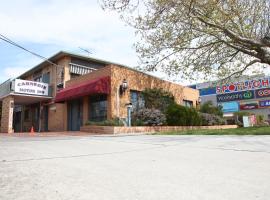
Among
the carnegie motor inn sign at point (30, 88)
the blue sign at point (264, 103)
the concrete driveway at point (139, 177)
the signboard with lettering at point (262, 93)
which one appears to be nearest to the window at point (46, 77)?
the carnegie motor inn sign at point (30, 88)

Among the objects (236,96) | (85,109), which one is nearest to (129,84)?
(85,109)

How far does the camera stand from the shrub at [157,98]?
77.6ft

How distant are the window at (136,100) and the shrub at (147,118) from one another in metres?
1.44

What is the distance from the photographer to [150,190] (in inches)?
140

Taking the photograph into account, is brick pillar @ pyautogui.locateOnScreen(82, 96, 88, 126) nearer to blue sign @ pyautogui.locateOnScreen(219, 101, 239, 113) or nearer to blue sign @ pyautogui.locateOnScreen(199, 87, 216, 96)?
blue sign @ pyautogui.locateOnScreen(219, 101, 239, 113)

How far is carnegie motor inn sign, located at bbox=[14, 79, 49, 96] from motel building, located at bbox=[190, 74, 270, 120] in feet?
111

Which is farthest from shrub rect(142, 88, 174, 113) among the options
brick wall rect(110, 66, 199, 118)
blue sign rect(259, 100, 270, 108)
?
blue sign rect(259, 100, 270, 108)

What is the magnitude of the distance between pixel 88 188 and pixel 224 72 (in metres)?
18.8

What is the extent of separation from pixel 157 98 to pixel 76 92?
7113mm

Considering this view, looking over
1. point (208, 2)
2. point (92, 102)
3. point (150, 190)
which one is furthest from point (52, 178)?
point (92, 102)

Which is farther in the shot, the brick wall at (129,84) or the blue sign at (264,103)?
the blue sign at (264,103)

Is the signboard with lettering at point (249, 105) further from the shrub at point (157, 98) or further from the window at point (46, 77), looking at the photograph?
the window at point (46, 77)

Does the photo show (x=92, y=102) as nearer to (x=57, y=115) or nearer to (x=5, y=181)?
(x=57, y=115)

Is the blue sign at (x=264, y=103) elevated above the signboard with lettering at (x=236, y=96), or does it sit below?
below
